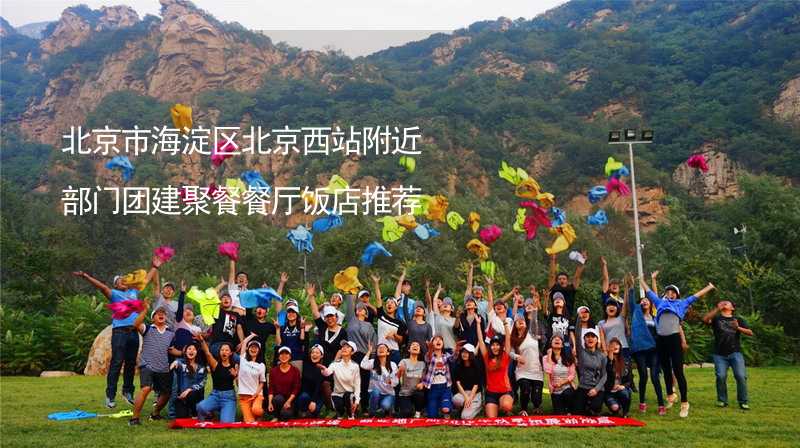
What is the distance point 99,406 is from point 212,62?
279ft

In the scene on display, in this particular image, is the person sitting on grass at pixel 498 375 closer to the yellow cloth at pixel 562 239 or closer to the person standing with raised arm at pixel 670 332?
the person standing with raised arm at pixel 670 332

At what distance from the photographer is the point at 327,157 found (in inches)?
2443

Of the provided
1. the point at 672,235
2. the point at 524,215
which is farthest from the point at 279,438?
the point at 672,235

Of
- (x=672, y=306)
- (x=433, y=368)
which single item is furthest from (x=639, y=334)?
(x=433, y=368)

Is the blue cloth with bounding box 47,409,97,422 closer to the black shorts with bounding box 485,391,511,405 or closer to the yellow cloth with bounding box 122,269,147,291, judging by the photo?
the yellow cloth with bounding box 122,269,147,291

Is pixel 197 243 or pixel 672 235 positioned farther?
pixel 197 243

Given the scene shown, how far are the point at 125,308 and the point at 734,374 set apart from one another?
7.59m

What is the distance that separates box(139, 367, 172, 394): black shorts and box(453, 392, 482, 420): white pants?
333 centimetres

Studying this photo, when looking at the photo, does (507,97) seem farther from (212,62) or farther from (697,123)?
(212,62)

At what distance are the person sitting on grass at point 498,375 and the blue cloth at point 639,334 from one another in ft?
5.53

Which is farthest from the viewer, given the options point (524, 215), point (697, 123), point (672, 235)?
point (697, 123)

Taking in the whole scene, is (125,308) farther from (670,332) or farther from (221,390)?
(670,332)

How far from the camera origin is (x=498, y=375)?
8195 millimetres

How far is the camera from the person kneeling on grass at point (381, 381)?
8.26 meters
